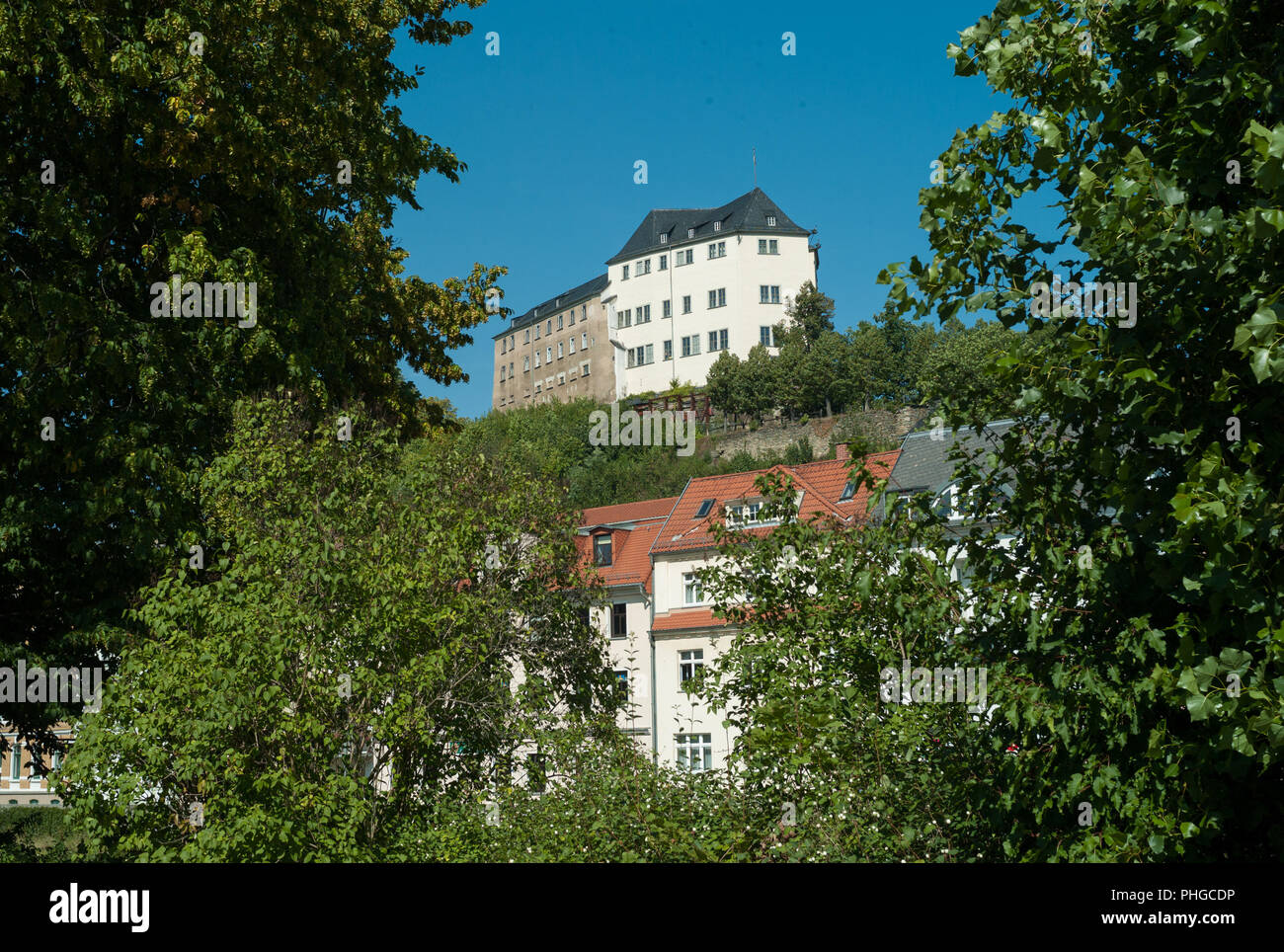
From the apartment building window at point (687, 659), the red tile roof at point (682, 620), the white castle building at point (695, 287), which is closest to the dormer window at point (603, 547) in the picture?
the red tile roof at point (682, 620)

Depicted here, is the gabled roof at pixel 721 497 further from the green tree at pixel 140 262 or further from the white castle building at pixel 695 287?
the white castle building at pixel 695 287

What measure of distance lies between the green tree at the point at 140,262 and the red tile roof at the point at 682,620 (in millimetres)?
26138

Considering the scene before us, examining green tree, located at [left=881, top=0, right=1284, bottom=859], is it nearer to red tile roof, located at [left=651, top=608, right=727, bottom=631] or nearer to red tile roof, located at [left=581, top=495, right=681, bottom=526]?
red tile roof, located at [left=651, top=608, right=727, bottom=631]

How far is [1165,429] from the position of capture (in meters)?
5.54

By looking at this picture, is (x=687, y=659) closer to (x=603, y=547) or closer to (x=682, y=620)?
(x=682, y=620)

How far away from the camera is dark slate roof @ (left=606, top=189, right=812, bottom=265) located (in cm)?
10538

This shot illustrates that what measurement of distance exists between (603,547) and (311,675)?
119 ft

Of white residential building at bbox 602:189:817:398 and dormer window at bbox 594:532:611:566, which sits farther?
white residential building at bbox 602:189:817:398

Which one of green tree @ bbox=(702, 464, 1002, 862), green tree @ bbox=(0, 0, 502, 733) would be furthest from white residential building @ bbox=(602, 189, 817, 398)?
green tree @ bbox=(702, 464, 1002, 862)

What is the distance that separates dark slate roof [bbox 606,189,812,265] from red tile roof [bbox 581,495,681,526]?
181 feet

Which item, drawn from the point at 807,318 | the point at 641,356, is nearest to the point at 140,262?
the point at 807,318

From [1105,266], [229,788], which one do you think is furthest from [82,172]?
[1105,266]

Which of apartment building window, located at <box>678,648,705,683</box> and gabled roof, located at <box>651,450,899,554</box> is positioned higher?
gabled roof, located at <box>651,450,899,554</box>

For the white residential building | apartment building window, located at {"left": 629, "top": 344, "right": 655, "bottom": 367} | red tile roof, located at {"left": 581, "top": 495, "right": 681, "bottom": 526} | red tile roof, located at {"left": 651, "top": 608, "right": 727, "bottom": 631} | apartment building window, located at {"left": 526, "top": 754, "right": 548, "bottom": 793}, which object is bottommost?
apartment building window, located at {"left": 526, "top": 754, "right": 548, "bottom": 793}
